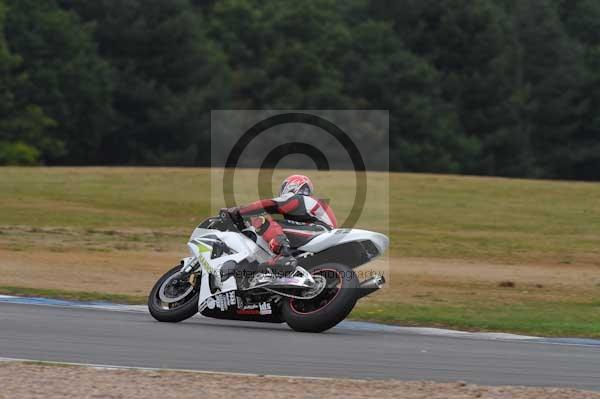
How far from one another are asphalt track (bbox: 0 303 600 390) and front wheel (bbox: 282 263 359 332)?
0.15m

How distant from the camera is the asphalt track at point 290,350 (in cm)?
1051

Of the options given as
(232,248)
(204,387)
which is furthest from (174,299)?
(204,387)

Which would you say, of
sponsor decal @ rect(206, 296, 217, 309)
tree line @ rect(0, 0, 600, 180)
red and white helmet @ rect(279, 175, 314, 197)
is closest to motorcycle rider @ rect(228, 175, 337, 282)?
red and white helmet @ rect(279, 175, 314, 197)

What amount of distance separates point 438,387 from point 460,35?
253ft

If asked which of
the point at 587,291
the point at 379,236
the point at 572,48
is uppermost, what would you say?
the point at 572,48

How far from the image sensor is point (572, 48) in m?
86.5

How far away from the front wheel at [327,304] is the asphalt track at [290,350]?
0.15m

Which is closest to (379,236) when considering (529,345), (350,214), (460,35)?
(529,345)

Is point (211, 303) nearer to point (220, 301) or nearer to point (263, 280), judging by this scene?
point (220, 301)

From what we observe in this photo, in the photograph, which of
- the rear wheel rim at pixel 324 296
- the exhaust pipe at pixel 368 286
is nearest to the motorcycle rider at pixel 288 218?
the rear wheel rim at pixel 324 296

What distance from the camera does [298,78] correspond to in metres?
78.2

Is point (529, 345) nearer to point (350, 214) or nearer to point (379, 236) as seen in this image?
point (379, 236)

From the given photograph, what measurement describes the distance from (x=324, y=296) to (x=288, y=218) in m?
1.04

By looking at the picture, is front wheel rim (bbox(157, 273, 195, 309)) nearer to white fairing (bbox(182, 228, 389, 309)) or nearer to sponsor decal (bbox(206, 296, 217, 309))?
white fairing (bbox(182, 228, 389, 309))
